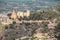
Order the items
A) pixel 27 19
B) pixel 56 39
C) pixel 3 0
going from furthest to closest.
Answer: pixel 3 0 < pixel 27 19 < pixel 56 39

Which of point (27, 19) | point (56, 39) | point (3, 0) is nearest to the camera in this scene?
point (56, 39)

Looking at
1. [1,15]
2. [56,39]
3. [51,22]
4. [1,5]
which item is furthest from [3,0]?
[56,39]

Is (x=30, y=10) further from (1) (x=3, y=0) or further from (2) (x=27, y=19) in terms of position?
(1) (x=3, y=0)

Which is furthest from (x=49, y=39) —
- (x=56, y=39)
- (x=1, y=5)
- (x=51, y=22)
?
(x=1, y=5)

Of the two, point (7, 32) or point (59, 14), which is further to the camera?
point (59, 14)

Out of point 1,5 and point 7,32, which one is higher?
point 1,5

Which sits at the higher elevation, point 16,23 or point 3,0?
point 3,0

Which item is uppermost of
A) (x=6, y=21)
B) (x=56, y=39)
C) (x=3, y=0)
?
(x=3, y=0)

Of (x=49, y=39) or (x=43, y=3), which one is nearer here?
→ (x=49, y=39)

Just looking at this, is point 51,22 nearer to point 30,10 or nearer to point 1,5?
point 30,10
